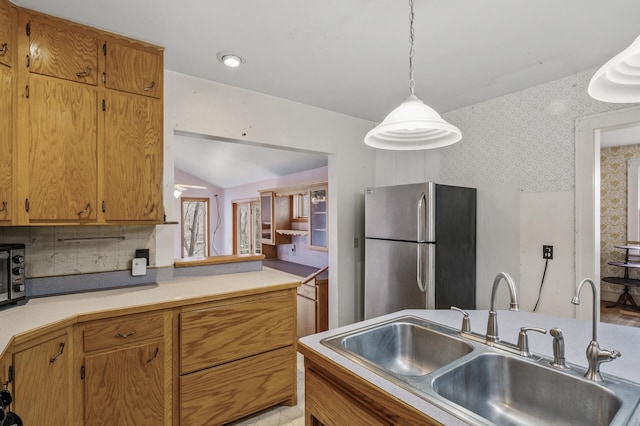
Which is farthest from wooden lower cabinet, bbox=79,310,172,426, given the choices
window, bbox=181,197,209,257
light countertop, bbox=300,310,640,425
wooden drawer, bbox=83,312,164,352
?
window, bbox=181,197,209,257

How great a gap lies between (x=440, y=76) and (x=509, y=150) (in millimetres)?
901

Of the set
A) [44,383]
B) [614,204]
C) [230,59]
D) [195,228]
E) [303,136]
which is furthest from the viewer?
[195,228]

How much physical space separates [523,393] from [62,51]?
2667 millimetres

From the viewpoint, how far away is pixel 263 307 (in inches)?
83.7

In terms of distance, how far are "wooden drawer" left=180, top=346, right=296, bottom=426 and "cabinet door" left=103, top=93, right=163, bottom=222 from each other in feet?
3.39

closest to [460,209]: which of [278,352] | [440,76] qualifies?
[440,76]

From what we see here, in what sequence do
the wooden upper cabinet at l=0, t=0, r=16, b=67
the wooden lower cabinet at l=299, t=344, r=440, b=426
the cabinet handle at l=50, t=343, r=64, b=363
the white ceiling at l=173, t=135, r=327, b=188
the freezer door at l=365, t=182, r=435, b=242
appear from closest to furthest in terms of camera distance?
1. the wooden lower cabinet at l=299, t=344, r=440, b=426
2. the cabinet handle at l=50, t=343, r=64, b=363
3. the wooden upper cabinet at l=0, t=0, r=16, b=67
4. the freezer door at l=365, t=182, r=435, b=242
5. the white ceiling at l=173, t=135, r=327, b=188

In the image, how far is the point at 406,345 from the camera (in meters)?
1.42

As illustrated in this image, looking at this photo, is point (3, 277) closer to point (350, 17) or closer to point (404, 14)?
point (350, 17)

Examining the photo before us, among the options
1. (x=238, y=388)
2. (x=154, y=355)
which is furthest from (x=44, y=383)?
(x=238, y=388)

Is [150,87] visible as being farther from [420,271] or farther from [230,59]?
[420,271]

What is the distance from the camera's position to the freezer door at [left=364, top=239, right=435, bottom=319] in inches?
98.2

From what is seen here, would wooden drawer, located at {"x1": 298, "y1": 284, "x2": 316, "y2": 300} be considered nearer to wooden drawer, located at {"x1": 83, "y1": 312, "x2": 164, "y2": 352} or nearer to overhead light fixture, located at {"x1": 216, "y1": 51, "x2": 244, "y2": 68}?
wooden drawer, located at {"x1": 83, "y1": 312, "x2": 164, "y2": 352}

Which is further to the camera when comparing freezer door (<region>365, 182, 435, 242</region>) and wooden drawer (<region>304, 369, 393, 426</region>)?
freezer door (<region>365, 182, 435, 242</region>)
